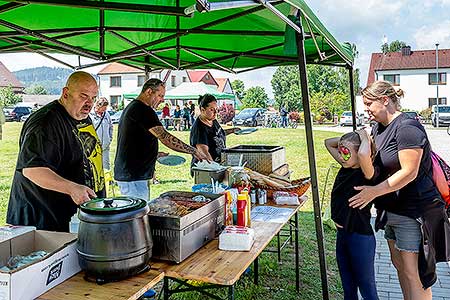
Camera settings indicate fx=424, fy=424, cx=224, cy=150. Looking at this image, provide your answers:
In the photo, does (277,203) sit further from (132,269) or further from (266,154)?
(132,269)

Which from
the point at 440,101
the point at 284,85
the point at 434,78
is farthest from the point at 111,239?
the point at 284,85

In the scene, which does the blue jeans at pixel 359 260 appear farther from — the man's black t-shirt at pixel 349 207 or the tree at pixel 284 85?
the tree at pixel 284 85

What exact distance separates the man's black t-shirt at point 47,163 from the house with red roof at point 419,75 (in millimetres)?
34592

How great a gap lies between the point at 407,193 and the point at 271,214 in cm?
81

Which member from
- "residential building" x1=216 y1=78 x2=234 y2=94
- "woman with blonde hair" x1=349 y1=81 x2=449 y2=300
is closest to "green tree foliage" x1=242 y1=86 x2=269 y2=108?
"residential building" x1=216 y1=78 x2=234 y2=94

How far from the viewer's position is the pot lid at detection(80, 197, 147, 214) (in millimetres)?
1434

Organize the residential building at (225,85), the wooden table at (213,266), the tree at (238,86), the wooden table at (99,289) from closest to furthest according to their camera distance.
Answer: the wooden table at (99,289), the wooden table at (213,266), the residential building at (225,85), the tree at (238,86)

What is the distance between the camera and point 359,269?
2.42 meters

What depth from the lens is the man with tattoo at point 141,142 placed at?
11.0 feet

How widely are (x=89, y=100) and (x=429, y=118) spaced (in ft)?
98.9

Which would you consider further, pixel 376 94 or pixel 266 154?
pixel 266 154

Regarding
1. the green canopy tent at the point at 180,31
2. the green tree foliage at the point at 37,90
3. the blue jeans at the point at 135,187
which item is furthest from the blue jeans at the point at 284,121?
the green tree foliage at the point at 37,90

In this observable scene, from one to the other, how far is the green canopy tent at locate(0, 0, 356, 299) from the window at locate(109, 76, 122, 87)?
3417 centimetres

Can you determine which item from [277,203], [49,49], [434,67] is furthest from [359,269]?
[434,67]
